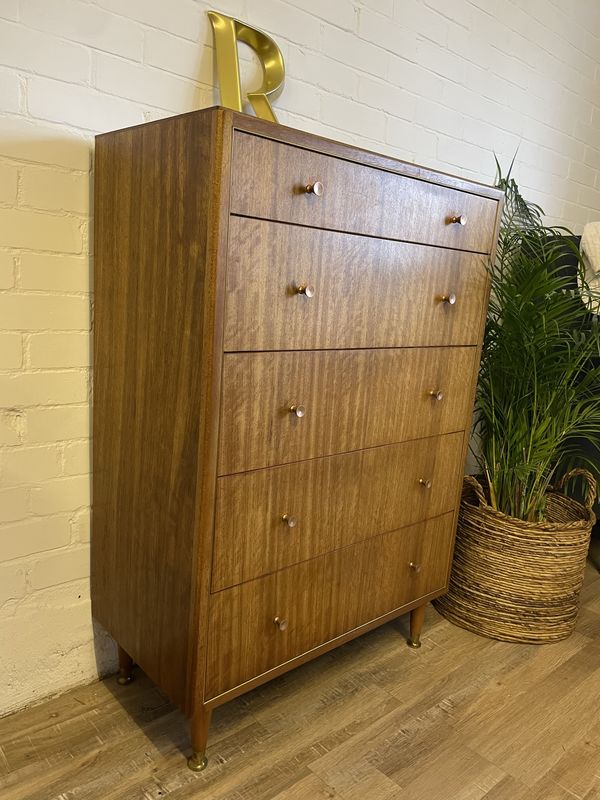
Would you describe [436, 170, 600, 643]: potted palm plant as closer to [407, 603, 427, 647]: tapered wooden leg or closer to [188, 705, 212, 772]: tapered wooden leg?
[407, 603, 427, 647]: tapered wooden leg

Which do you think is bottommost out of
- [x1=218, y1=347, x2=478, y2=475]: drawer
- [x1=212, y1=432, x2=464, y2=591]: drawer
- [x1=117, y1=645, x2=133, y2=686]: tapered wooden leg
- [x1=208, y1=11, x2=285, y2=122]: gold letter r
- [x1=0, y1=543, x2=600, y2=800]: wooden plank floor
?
[x1=0, y1=543, x2=600, y2=800]: wooden plank floor

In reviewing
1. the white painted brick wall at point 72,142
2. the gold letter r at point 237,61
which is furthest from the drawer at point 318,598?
the gold letter r at point 237,61

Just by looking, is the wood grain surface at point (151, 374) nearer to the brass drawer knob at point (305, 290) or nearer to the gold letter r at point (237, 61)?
the brass drawer knob at point (305, 290)

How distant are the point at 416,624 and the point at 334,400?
0.80 metres

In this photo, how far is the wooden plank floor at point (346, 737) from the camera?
1.31 m

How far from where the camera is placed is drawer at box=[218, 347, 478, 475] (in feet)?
3.90

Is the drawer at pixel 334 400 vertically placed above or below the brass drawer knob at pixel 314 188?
below

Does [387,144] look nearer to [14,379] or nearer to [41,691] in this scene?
[14,379]

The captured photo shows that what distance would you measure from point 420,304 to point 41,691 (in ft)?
4.02

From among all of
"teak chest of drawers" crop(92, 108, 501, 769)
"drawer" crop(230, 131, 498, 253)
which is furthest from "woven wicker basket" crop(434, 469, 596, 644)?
"drawer" crop(230, 131, 498, 253)

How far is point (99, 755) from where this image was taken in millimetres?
1360

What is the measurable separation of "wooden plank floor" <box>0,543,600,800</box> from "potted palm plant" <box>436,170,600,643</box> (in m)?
0.18

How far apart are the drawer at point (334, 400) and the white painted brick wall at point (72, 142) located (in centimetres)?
45

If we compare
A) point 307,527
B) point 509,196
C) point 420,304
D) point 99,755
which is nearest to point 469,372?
point 420,304
